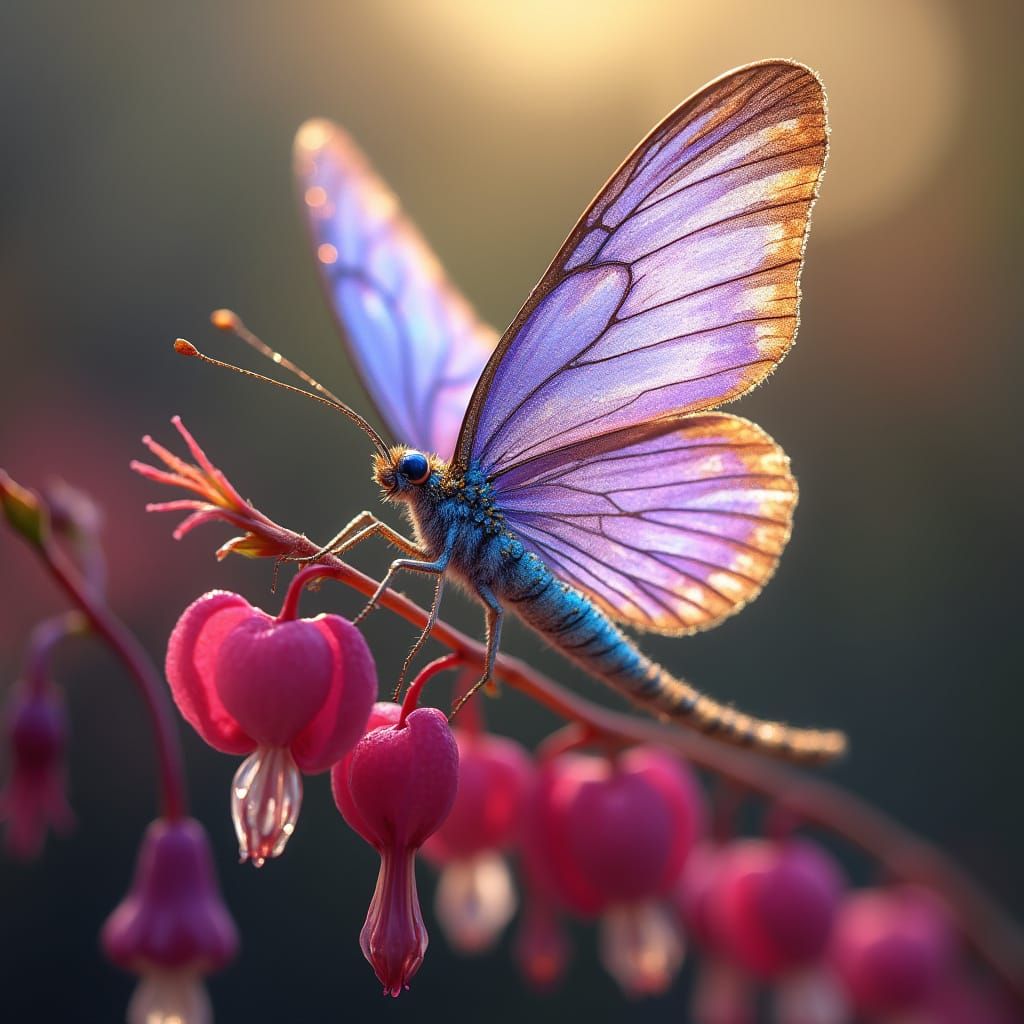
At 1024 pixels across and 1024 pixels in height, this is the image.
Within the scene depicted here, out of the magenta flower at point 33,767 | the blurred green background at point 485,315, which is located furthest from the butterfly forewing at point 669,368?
the blurred green background at point 485,315

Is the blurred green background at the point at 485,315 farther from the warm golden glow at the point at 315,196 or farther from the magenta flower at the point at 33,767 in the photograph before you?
the warm golden glow at the point at 315,196

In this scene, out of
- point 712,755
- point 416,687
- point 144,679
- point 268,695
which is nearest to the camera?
point 268,695

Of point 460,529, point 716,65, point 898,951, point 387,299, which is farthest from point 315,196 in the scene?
point 716,65

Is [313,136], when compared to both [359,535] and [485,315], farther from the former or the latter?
[485,315]

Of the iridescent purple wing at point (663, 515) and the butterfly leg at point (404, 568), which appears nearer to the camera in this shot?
the butterfly leg at point (404, 568)

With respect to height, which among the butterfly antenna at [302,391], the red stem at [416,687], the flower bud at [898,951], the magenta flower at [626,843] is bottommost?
the flower bud at [898,951]

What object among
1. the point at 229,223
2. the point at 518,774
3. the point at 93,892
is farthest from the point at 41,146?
the point at 518,774
